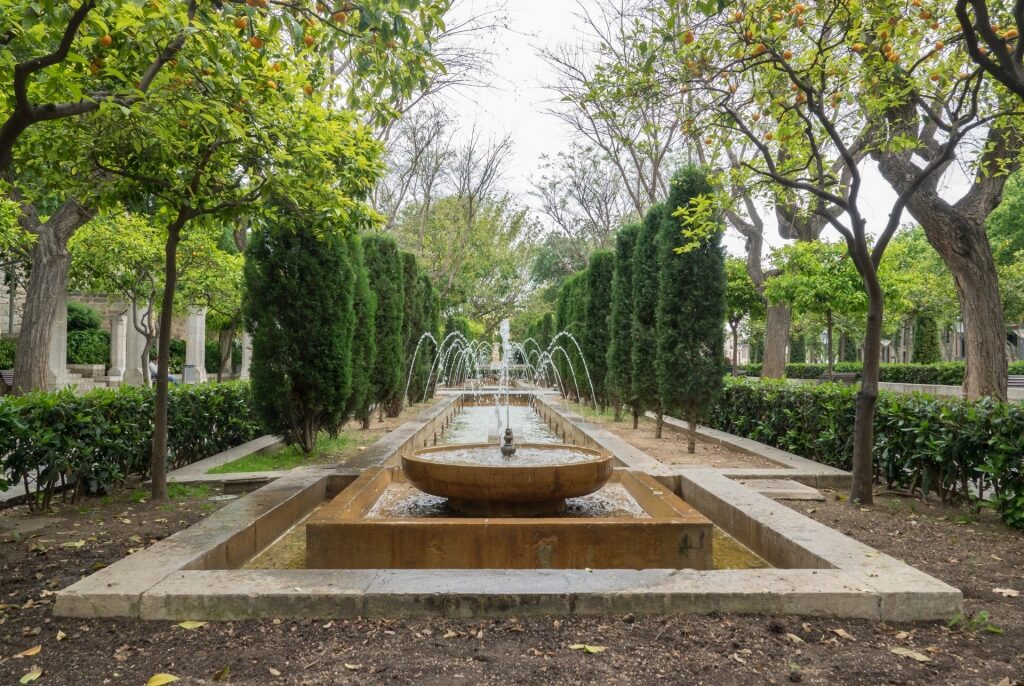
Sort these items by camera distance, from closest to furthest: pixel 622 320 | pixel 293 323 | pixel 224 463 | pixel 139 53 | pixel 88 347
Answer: pixel 139 53 < pixel 224 463 < pixel 293 323 < pixel 622 320 < pixel 88 347

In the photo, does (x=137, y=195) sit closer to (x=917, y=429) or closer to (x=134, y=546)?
(x=134, y=546)

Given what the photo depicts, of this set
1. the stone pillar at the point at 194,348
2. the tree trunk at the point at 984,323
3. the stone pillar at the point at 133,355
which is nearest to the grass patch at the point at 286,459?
the tree trunk at the point at 984,323

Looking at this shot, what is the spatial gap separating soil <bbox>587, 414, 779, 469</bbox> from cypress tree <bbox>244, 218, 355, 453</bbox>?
431 cm

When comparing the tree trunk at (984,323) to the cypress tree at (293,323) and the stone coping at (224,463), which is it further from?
the stone coping at (224,463)

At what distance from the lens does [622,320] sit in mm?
12789

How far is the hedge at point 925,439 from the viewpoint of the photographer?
4.82 m

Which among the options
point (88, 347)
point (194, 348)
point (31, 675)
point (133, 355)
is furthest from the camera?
point (194, 348)

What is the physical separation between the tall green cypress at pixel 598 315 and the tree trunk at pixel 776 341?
5664mm

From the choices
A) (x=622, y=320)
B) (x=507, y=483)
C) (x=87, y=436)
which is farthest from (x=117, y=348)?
(x=507, y=483)

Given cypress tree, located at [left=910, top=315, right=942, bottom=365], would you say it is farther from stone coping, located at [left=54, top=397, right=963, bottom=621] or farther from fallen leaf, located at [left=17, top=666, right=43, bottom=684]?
fallen leaf, located at [left=17, top=666, right=43, bottom=684]

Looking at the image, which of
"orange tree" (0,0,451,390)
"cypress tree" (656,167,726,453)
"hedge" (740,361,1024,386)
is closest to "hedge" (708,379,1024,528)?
"cypress tree" (656,167,726,453)

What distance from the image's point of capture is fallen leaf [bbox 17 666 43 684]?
239 cm

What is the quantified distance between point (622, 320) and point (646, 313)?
1655 millimetres

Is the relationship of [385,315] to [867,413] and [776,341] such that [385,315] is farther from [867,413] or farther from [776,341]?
[776,341]
